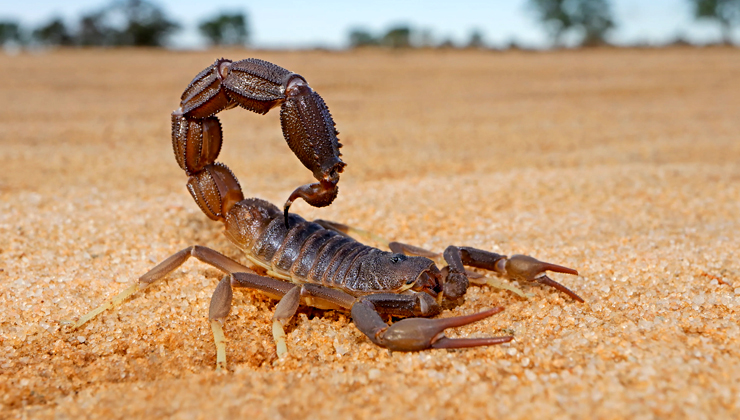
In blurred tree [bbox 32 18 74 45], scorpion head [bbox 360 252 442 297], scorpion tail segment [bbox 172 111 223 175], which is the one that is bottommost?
scorpion head [bbox 360 252 442 297]

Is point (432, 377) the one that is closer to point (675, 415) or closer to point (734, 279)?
point (675, 415)

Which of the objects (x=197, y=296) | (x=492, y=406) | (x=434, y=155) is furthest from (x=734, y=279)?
(x=434, y=155)

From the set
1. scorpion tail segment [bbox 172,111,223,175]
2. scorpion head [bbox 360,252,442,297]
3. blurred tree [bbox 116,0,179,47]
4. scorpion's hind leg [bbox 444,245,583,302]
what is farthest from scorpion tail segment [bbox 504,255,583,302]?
blurred tree [bbox 116,0,179,47]

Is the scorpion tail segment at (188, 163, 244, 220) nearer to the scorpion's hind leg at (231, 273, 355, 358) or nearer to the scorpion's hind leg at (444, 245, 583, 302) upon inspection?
the scorpion's hind leg at (231, 273, 355, 358)

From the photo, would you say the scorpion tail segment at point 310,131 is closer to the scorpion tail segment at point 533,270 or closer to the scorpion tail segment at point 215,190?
the scorpion tail segment at point 215,190

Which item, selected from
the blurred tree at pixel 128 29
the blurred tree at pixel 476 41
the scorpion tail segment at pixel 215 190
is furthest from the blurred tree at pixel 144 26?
the scorpion tail segment at pixel 215 190
